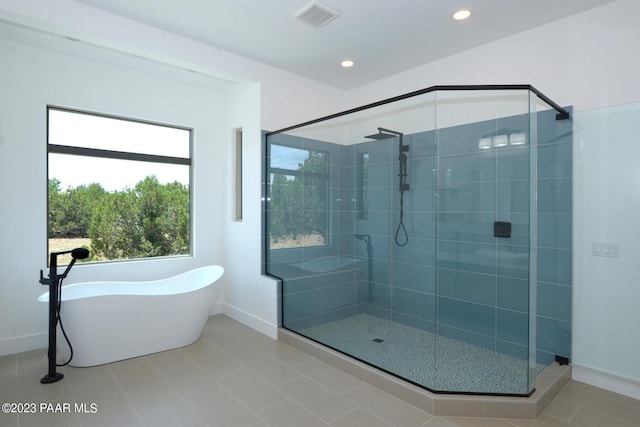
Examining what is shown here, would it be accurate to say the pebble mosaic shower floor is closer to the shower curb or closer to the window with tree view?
the shower curb

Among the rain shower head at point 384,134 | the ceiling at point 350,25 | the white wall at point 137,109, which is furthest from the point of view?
the rain shower head at point 384,134

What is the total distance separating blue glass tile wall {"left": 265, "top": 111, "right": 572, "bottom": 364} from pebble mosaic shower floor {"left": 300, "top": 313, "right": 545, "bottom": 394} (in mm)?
112

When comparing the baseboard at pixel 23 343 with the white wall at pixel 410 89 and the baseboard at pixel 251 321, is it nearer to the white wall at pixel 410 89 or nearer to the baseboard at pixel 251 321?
the white wall at pixel 410 89

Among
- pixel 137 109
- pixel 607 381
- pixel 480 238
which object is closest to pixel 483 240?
pixel 480 238

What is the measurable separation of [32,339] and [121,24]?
3.00m

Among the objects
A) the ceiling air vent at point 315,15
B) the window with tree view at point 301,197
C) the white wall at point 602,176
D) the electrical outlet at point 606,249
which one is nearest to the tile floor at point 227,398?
the white wall at point 602,176

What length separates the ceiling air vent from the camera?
2656 millimetres

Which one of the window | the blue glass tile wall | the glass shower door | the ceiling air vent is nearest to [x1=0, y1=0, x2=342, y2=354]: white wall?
the window

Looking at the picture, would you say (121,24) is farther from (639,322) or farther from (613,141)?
(639,322)

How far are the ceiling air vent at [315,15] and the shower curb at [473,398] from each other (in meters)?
2.84

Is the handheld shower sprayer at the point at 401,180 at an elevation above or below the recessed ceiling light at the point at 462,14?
below

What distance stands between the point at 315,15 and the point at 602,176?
2566mm

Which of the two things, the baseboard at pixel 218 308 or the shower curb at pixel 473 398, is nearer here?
the shower curb at pixel 473 398

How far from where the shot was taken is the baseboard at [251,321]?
3.66 m
